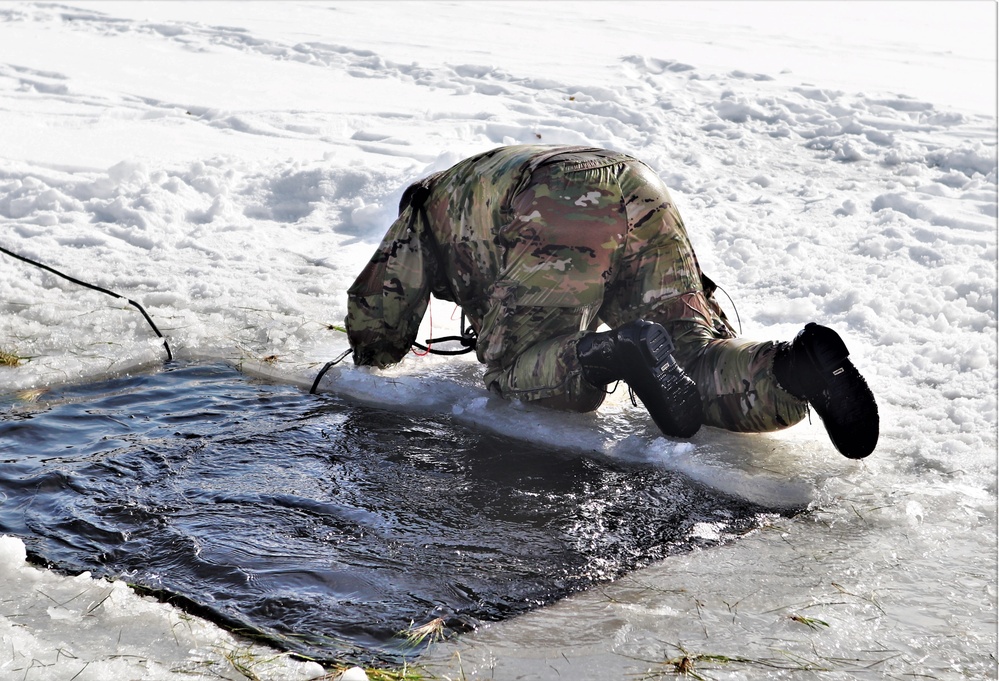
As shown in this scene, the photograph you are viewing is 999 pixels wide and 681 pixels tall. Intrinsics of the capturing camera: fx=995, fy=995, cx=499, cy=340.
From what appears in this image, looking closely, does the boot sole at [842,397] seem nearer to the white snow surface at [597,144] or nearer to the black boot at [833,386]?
the black boot at [833,386]

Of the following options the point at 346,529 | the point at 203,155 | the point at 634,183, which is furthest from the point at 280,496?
the point at 203,155

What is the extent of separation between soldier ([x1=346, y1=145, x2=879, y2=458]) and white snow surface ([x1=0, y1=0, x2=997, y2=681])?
235mm

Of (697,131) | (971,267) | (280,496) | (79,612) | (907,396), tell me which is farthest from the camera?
(697,131)

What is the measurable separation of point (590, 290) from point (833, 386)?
971 millimetres

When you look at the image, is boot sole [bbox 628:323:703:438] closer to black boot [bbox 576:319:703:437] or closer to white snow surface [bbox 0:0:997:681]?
black boot [bbox 576:319:703:437]

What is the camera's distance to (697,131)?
29.8 ft

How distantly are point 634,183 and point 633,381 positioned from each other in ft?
2.71

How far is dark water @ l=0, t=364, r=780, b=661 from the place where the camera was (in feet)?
8.81

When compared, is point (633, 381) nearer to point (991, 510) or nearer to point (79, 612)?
point (991, 510)

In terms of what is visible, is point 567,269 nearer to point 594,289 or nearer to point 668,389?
point 594,289

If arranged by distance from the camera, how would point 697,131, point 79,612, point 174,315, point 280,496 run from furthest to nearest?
point 697,131, point 174,315, point 280,496, point 79,612

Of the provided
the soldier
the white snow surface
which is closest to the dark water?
the white snow surface

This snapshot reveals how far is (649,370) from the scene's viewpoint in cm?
331

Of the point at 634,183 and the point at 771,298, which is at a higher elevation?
the point at 634,183
